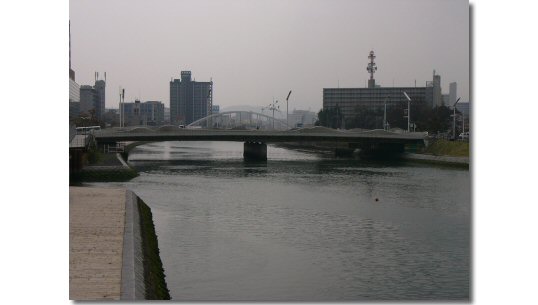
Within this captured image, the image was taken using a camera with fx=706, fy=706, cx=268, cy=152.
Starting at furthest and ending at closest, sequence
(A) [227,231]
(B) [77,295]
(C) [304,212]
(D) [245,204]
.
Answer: (D) [245,204], (C) [304,212], (A) [227,231], (B) [77,295]

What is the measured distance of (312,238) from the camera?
10.5m

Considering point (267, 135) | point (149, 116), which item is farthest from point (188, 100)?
point (267, 135)

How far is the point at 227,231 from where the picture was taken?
11133mm

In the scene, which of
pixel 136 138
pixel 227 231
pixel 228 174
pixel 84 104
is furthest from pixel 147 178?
pixel 84 104

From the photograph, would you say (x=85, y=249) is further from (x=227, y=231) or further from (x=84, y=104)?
(x=84, y=104)

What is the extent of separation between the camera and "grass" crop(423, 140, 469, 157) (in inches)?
1091

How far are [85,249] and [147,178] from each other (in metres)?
14.6

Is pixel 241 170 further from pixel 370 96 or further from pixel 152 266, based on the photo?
pixel 370 96

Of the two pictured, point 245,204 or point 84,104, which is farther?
point 84,104

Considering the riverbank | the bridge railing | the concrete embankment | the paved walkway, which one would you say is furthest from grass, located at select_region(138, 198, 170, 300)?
the bridge railing

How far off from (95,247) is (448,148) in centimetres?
2388

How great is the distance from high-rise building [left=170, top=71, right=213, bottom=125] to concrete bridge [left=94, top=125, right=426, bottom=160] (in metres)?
15.5

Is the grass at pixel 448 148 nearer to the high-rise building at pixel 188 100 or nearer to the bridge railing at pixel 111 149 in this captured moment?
the bridge railing at pixel 111 149
